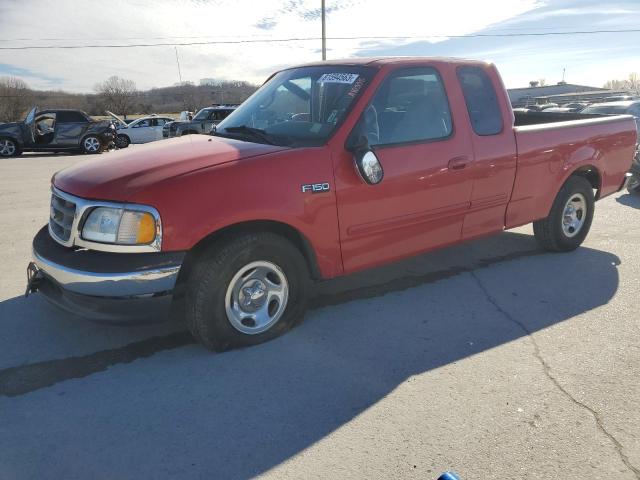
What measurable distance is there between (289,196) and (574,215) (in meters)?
3.78

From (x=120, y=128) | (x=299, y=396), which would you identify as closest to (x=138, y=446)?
(x=299, y=396)

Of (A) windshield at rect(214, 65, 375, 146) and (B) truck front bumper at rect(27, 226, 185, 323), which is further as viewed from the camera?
(A) windshield at rect(214, 65, 375, 146)

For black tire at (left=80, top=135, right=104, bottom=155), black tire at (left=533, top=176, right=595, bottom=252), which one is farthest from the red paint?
black tire at (left=80, top=135, right=104, bottom=155)

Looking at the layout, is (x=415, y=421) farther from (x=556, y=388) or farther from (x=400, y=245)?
(x=400, y=245)

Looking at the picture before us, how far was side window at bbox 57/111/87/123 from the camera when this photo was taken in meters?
18.2

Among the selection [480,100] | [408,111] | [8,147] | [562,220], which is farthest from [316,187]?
[8,147]

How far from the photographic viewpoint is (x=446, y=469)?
2311 mm

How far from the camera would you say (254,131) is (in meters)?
3.87

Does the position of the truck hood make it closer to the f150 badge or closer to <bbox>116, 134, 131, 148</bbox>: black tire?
the f150 badge

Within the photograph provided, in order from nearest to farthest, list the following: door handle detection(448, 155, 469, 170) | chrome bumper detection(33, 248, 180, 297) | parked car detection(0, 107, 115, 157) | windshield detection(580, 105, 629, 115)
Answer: chrome bumper detection(33, 248, 180, 297) < door handle detection(448, 155, 469, 170) < windshield detection(580, 105, 629, 115) < parked car detection(0, 107, 115, 157)

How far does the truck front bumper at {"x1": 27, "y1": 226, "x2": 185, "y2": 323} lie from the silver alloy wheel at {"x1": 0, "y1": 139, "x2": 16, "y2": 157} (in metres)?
17.9

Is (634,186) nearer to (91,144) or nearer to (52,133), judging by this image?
(91,144)

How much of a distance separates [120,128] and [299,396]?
26.0 meters

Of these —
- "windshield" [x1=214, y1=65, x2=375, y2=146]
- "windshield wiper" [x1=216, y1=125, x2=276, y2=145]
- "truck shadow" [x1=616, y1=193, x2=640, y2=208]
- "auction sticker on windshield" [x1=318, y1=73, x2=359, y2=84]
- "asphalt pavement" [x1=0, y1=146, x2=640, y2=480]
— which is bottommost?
"truck shadow" [x1=616, y1=193, x2=640, y2=208]
